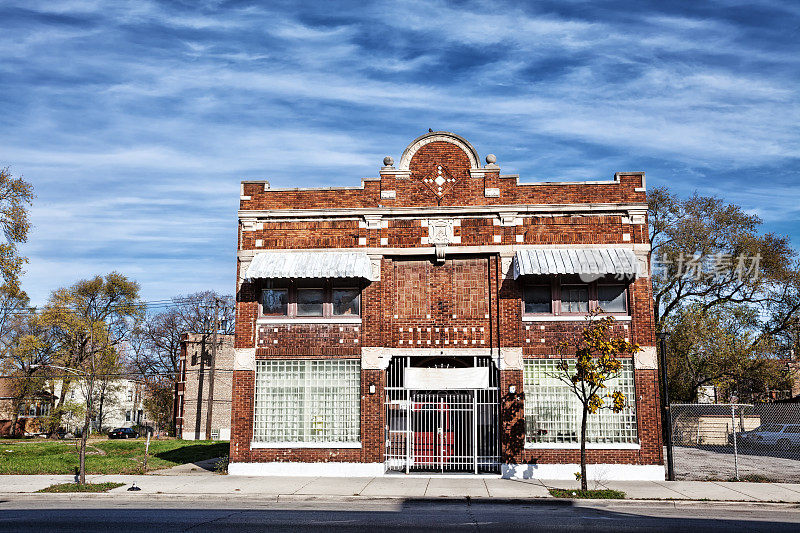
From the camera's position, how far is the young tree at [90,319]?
51.6 metres

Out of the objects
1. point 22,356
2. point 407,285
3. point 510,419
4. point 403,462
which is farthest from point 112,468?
point 22,356

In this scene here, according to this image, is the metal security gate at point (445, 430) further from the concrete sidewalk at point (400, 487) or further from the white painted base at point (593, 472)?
the concrete sidewalk at point (400, 487)

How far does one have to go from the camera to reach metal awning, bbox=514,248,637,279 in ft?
64.2

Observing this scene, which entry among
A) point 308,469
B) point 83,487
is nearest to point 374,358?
point 308,469

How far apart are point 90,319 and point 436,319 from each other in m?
38.7

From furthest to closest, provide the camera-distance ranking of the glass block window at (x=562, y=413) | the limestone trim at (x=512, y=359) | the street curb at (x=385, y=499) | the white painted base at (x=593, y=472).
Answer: the limestone trim at (x=512, y=359)
the glass block window at (x=562, y=413)
the white painted base at (x=593, y=472)
the street curb at (x=385, y=499)

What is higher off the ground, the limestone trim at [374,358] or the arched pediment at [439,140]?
the arched pediment at [439,140]

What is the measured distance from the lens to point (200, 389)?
166ft

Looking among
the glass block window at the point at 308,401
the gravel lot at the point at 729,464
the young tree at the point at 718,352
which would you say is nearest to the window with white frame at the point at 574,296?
the gravel lot at the point at 729,464

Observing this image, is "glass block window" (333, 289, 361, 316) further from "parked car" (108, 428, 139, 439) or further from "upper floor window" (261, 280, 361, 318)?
"parked car" (108, 428, 139, 439)

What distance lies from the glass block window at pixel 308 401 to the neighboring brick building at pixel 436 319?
0.04 metres

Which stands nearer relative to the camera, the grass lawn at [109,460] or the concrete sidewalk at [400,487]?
the concrete sidewalk at [400,487]

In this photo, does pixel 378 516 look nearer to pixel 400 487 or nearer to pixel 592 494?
pixel 400 487

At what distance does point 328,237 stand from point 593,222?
8540 millimetres
